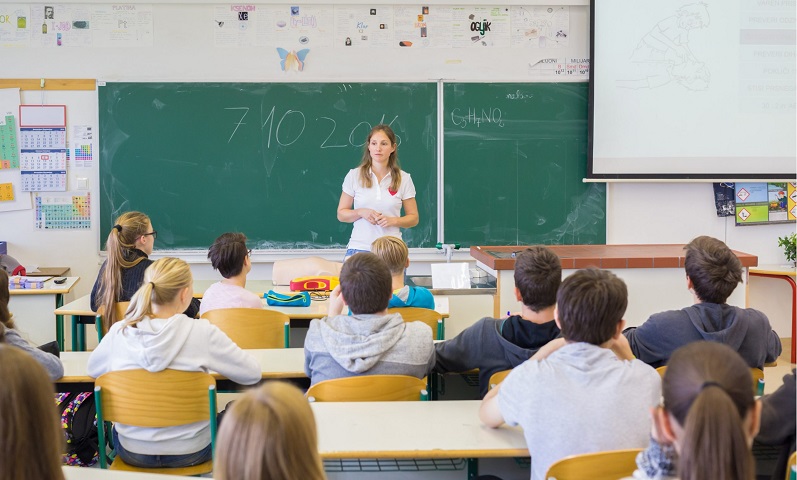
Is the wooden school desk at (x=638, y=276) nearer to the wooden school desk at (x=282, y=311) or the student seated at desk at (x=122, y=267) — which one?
the wooden school desk at (x=282, y=311)

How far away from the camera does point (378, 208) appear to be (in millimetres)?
5156

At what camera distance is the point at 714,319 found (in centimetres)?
295

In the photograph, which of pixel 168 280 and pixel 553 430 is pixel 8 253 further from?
pixel 553 430

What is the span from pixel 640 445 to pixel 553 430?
22 centimetres

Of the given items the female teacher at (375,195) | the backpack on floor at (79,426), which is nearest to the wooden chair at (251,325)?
the backpack on floor at (79,426)

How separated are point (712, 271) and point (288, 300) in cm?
223

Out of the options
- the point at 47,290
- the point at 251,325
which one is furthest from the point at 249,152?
the point at 251,325

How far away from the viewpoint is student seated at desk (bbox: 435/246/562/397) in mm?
2779

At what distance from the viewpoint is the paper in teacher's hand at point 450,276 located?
4637 mm

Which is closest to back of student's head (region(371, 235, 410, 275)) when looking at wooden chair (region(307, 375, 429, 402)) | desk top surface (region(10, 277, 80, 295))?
wooden chair (region(307, 375, 429, 402))

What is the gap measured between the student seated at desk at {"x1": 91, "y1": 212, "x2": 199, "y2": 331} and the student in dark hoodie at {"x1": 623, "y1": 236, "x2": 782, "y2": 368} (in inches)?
91.8

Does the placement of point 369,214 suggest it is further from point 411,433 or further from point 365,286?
point 411,433

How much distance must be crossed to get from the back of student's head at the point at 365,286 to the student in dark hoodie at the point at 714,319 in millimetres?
1026

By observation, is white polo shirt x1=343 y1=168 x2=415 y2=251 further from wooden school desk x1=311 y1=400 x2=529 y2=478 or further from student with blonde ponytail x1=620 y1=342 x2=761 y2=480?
student with blonde ponytail x1=620 y1=342 x2=761 y2=480
